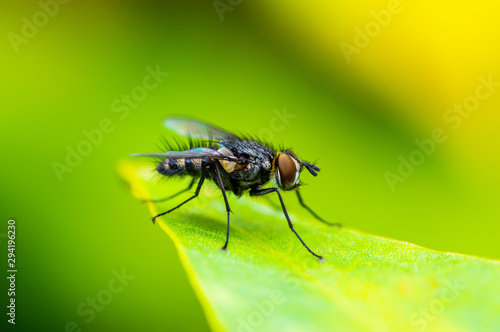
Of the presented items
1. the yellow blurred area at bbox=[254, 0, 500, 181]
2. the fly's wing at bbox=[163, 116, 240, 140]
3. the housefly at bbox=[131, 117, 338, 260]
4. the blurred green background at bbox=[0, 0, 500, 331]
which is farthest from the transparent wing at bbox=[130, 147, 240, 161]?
the yellow blurred area at bbox=[254, 0, 500, 181]

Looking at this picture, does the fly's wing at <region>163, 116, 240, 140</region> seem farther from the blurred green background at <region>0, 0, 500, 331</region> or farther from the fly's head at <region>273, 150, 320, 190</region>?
the fly's head at <region>273, 150, 320, 190</region>

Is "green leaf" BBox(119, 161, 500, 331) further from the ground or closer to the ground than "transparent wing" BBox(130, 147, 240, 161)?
closer to the ground

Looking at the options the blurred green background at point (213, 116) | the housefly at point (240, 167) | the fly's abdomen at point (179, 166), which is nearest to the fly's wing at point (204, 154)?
the housefly at point (240, 167)

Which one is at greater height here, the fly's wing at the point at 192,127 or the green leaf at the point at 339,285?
the fly's wing at the point at 192,127

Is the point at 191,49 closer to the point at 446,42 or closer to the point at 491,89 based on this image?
the point at 446,42

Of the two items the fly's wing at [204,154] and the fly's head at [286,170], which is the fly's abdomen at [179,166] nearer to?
Answer: the fly's wing at [204,154]

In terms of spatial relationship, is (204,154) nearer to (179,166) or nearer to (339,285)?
(179,166)
